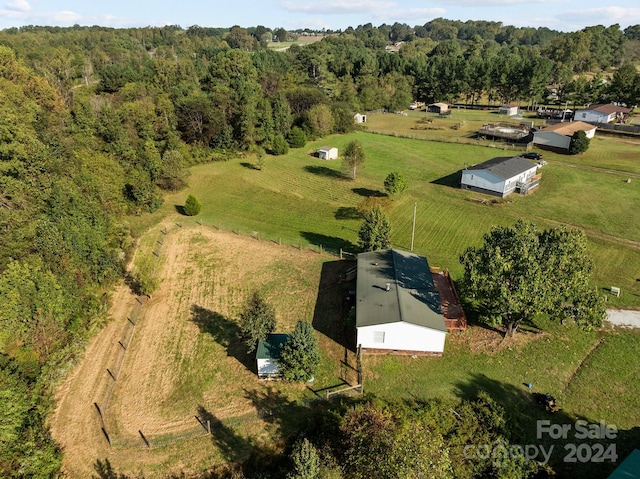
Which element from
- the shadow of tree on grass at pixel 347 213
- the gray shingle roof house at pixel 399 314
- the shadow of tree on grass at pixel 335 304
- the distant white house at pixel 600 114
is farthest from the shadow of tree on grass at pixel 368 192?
the distant white house at pixel 600 114

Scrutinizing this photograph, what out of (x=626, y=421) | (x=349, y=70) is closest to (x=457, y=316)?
(x=626, y=421)

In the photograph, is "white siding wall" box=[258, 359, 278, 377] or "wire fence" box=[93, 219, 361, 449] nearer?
"wire fence" box=[93, 219, 361, 449]

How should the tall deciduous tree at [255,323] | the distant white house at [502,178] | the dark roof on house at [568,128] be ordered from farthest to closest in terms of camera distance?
1. the dark roof on house at [568,128]
2. the distant white house at [502,178]
3. the tall deciduous tree at [255,323]

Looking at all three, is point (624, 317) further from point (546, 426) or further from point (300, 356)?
point (300, 356)

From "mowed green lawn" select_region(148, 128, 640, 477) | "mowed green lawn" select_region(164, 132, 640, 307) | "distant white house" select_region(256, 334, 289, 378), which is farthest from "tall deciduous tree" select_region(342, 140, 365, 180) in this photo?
"distant white house" select_region(256, 334, 289, 378)

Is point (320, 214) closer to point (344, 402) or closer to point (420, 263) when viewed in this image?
point (420, 263)

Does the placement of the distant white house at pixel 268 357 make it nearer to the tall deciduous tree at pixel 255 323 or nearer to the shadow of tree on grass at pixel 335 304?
the tall deciduous tree at pixel 255 323

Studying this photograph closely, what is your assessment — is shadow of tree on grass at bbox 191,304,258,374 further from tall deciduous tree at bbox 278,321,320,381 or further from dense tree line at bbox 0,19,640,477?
dense tree line at bbox 0,19,640,477
